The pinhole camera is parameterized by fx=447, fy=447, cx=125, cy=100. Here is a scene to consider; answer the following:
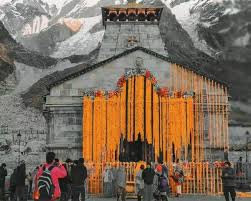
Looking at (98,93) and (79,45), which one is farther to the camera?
(79,45)

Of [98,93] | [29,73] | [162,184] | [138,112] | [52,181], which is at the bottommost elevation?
[162,184]

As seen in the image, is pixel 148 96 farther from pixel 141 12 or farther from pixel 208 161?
pixel 141 12

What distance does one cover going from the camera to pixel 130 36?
39.6 meters

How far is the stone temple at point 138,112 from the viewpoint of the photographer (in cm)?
2577

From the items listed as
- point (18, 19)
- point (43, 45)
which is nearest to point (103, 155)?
point (43, 45)

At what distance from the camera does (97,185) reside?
78.6ft

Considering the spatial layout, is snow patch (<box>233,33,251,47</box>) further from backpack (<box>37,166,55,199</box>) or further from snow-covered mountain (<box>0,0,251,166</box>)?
backpack (<box>37,166,55,199</box>)

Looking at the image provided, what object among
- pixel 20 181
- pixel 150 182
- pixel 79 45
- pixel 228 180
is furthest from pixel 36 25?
pixel 228 180

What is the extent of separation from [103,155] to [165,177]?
807 centimetres

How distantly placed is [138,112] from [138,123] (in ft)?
2.12

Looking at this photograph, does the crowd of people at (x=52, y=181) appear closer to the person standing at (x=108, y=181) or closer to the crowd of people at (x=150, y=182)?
the crowd of people at (x=150, y=182)

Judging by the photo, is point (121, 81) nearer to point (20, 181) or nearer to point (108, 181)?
point (108, 181)

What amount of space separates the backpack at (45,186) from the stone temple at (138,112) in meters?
14.7

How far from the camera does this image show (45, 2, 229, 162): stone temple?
84.5ft
